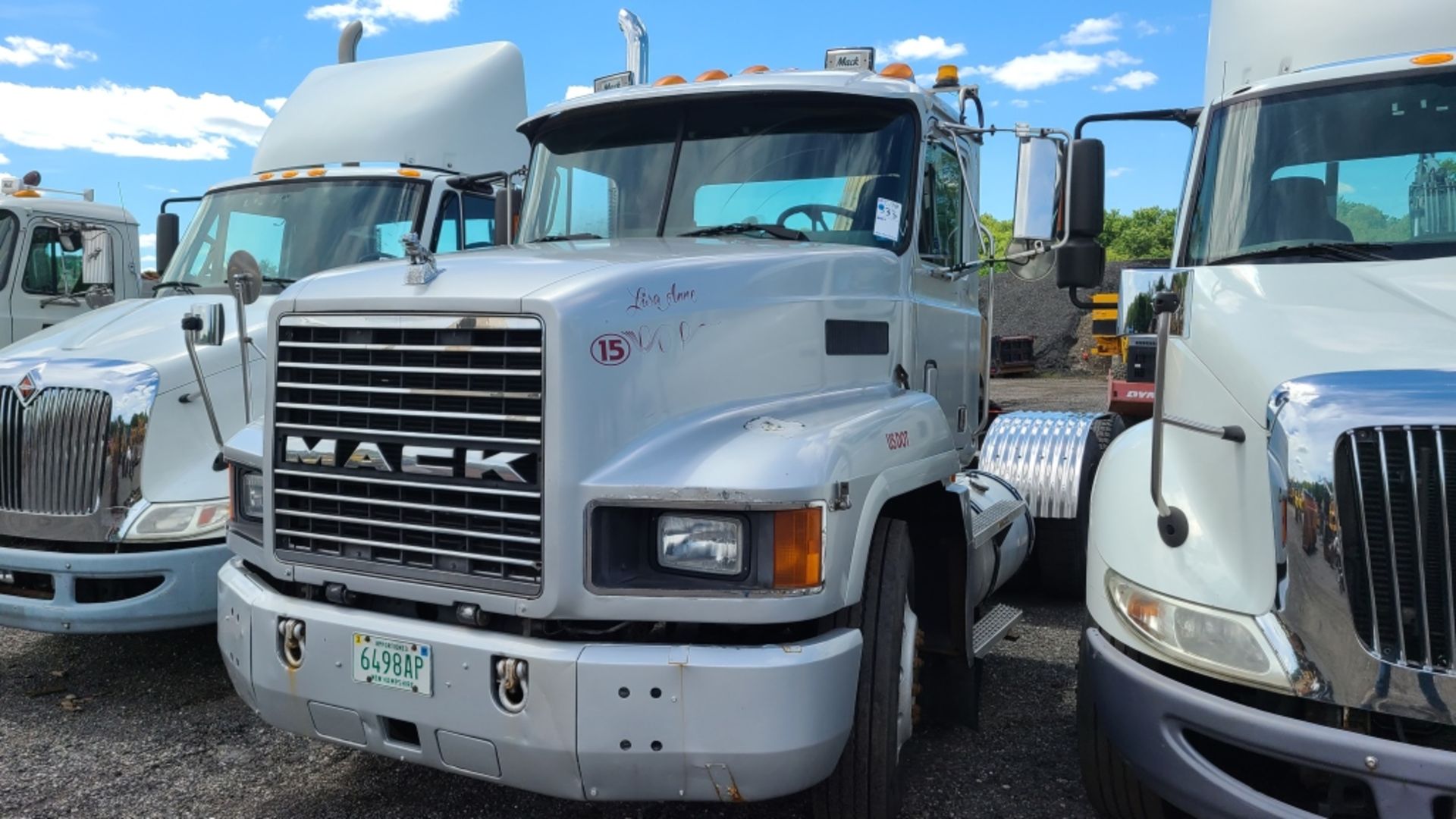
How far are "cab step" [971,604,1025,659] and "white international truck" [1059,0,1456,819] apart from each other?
2.56ft

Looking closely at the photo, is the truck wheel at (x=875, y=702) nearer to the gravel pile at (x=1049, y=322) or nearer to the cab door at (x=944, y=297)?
the cab door at (x=944, y=297)

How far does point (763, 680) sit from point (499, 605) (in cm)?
77

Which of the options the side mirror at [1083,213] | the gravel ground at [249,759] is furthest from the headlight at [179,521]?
the side mirror at [1083,213]

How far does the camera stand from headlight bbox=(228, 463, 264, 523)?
373 cm

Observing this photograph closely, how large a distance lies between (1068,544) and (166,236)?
6654 mm

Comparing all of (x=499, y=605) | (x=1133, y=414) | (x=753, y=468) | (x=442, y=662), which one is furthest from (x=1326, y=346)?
(x=1133, y=414)

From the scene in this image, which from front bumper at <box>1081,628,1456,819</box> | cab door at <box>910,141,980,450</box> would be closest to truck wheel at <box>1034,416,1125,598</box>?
cab door at <box>910,141,980,450</box>

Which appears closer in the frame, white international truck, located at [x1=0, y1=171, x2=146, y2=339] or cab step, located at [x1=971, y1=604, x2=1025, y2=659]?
cab step, located at [x1=971, y1=604, x2=1025, y2=659]

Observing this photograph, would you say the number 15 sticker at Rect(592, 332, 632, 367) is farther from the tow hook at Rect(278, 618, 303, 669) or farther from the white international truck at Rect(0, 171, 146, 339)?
the white international truck at Rect(0, 171, 146, 339)

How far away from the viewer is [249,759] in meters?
4.28

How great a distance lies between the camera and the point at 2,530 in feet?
16.1

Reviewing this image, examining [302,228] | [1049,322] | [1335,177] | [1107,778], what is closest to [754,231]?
[1335,177]

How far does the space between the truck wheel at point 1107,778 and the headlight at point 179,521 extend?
3706 mm

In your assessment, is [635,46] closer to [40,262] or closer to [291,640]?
[291,640]
